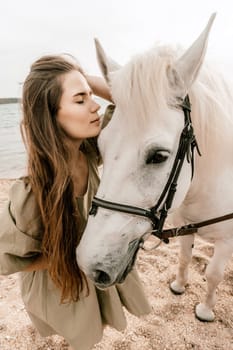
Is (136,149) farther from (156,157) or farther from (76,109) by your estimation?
(76,109)

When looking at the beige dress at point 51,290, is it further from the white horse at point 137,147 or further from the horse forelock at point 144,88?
the horse forelock at point 144,88

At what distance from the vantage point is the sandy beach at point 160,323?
2.20 metres

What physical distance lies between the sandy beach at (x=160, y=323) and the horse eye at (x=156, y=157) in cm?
163

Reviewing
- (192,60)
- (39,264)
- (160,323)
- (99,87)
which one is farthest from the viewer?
(160,323)

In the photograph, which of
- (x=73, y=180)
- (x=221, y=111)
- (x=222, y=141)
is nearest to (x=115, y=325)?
(x=73, y=180)

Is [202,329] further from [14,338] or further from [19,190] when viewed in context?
[19,190]

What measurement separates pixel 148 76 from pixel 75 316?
1.33 metres

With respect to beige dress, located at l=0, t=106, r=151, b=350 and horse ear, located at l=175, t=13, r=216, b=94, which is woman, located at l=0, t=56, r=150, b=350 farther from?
horse ear, located at l=175, t=13, r=216, b=94

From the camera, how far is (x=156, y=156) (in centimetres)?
126

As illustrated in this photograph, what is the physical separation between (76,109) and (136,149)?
0.39 m

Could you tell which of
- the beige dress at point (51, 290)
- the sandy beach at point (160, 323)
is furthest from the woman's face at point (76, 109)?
the sandy beach at point (160, 323)

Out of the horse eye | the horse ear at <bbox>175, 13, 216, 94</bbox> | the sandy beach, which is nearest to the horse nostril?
the horse eye

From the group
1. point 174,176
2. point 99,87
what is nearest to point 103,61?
point 99,87

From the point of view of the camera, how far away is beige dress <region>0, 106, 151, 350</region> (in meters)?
1.29
